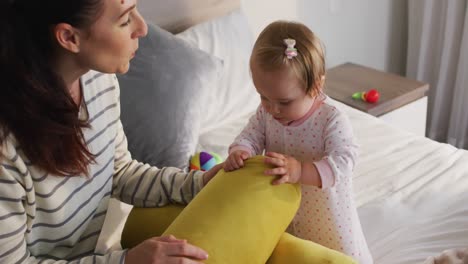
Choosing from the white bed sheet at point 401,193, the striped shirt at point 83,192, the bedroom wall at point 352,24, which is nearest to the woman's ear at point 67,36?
the striped shirt at point 83,192

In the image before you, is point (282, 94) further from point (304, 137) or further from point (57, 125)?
point (57, 125)

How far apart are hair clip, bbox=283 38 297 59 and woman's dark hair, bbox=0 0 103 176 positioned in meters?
0.33

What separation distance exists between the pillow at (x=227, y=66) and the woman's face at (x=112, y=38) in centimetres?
87

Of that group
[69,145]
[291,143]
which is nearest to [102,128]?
[69,145]

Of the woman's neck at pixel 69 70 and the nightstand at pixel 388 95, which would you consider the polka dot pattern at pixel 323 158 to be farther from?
the nightstand at pixel 388 95

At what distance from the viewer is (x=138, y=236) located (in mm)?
1178

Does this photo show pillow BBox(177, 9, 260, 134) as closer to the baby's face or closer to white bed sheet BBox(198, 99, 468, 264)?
white bed sheet BBox(198, 99, 468, 264)

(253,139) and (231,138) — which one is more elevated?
(253,139)

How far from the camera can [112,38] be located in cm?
98

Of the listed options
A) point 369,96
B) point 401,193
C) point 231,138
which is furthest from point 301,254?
point 369,96

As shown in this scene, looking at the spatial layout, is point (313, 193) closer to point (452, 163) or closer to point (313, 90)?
point (313, 90)

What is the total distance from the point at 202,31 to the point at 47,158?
1.12 metres

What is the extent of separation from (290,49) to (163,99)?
2.09ft

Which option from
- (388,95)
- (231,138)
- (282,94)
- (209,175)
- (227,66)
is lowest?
(388,95)
